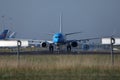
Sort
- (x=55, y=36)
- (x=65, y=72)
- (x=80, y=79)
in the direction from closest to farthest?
(x=80, y=79)
(x=65, y=72)
(x=55, y=36)

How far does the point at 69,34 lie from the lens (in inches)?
3063

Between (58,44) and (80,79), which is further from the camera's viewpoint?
(58,44)

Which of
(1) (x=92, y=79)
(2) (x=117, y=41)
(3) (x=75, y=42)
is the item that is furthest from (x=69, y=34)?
(1) (x=92, y=79)

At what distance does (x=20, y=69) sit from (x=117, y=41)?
5941 mm

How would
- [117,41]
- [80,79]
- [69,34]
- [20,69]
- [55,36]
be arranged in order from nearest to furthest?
[80,79]
[20,69]
[117,41]
[55,36]
[69,34]

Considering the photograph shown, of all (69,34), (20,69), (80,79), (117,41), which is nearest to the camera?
(80,79)

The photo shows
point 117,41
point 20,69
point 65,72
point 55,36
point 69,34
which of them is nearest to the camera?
point 65,72

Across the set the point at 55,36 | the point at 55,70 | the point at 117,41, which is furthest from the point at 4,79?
the point at 55,36

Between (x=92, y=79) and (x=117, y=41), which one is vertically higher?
(x=117, y=41)

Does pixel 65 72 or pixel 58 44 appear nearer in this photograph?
pixel 65 72

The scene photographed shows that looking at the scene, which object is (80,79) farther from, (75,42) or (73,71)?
(75,42)

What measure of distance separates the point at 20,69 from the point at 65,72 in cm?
253

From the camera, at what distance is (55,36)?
71.4 m

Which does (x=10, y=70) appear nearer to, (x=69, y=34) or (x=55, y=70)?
(x=55, y=70)
